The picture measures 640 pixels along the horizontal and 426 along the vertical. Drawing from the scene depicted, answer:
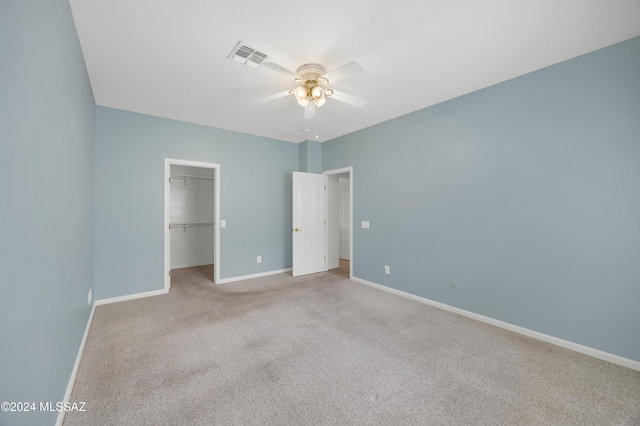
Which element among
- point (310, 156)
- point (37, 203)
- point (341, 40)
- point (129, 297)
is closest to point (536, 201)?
point (341, 40)

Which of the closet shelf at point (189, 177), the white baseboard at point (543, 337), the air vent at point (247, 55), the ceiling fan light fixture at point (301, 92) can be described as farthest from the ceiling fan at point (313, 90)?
the closet shelf at point (189, 177)

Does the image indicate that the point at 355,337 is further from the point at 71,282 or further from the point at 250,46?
the point at 250,46

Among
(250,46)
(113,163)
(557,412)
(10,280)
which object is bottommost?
(557,412)

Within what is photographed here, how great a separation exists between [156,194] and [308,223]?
2.68m

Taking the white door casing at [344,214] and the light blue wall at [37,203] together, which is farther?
the white door casing at [344,214]

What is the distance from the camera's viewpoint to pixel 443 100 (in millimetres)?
3357

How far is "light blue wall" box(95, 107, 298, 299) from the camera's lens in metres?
3.55

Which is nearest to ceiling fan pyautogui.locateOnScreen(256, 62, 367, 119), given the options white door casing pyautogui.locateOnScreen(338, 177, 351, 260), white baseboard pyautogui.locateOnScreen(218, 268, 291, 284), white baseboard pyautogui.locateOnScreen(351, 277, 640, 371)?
white baseboard pyautogui.locateOnScreen(351, 277, 640, 371)

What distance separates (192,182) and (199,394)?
5.13 meters

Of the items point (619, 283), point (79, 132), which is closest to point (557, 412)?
point (619, 283)

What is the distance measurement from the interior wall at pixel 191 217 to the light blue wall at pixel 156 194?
1671 mm

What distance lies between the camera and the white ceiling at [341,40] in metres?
1.83

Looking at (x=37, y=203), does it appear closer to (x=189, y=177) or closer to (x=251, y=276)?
(x=251, y=276)

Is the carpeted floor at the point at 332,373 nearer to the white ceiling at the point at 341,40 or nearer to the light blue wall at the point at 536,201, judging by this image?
the light blue wall at the point at 536,201
